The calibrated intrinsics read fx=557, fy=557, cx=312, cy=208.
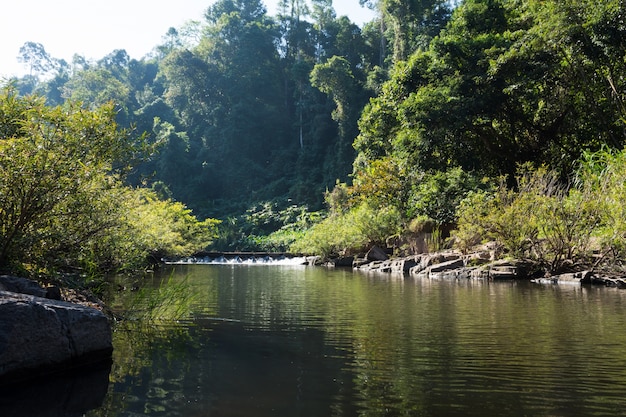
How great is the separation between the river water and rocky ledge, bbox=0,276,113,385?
42 cm

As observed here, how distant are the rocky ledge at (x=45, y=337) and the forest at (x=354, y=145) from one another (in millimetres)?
2360

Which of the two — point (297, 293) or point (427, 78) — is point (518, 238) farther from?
point (427, 78)

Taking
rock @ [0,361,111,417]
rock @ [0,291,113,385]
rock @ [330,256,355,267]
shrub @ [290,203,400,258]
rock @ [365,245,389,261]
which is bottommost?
rock @ [0,361,111,417]

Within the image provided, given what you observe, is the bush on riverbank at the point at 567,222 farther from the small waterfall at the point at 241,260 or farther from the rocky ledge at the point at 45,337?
the small waterfall at the point at 241,260

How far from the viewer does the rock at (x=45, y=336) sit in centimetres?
541

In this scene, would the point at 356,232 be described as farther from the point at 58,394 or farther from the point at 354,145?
the point at 58,394

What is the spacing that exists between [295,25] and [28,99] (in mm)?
68347

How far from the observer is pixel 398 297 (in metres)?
12.8

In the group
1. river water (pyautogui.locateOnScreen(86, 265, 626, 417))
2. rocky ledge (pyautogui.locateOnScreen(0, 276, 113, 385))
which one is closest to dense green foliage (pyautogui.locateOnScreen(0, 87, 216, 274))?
river water (pyautogui.locateOnScreen(86, 265, 626, 417))

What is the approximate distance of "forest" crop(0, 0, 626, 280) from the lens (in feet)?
29.8

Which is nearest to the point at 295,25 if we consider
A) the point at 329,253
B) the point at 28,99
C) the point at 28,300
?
the point at 329,253

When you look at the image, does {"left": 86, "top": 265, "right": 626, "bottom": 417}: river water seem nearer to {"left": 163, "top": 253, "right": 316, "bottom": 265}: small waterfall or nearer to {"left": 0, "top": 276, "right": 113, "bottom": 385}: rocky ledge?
{"left": 0, "top": 276, "right": 113, "bottom": 385}: rocky ledge

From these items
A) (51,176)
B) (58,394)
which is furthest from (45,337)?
(51,176)

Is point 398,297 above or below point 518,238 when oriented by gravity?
below
